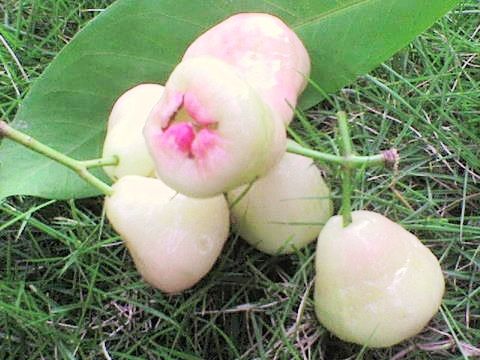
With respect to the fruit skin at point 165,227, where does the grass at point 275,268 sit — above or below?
below

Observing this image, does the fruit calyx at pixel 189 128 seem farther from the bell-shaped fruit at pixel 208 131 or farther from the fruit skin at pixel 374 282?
the fruit skin at pixel 374 282

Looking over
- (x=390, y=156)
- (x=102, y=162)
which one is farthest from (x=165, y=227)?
(x=390, y=156)

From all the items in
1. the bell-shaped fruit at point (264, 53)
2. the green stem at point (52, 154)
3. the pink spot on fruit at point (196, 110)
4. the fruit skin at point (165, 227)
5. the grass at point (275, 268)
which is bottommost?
the grass at point (275, 268)

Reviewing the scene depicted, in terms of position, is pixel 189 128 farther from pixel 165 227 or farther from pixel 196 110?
pixel 165 227

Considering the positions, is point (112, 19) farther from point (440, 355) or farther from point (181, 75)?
point (440, 355)

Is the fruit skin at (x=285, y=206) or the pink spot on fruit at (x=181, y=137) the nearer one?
the pink spot on fruit at (x=181, y=137)

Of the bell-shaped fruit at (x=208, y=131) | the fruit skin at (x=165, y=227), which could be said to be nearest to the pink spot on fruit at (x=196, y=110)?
the bell-shaped fruit at (x=208, y=131)
